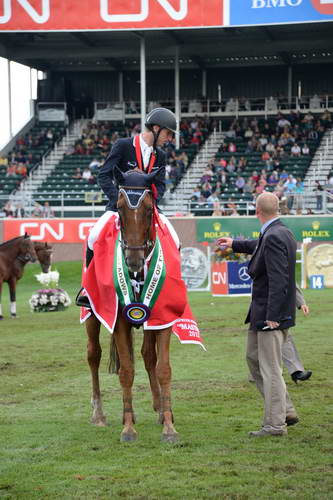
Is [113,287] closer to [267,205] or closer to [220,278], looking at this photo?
[267,205]

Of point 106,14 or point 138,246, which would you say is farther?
point 106,14

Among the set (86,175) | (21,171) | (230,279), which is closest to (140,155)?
(230,279)

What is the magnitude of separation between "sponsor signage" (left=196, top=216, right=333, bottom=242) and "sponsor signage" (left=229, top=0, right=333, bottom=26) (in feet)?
33.2

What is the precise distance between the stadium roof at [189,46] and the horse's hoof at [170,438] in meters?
32.7

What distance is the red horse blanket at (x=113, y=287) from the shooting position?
735 centimetres

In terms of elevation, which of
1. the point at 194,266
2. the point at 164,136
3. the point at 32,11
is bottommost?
the point at 194,266

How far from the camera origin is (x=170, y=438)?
7.09 m

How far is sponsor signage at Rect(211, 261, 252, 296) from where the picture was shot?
23.6m

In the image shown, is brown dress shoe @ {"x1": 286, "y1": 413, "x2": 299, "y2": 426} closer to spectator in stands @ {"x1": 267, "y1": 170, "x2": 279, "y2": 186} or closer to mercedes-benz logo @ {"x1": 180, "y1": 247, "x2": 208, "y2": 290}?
mercedes-benz logo @ {"x1": 180, "y1": 247, "x2": 208, "y2": 290}

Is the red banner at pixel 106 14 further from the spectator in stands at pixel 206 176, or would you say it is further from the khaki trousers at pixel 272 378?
the khaki trousers at pixel 272 378

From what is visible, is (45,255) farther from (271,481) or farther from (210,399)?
(271,481)

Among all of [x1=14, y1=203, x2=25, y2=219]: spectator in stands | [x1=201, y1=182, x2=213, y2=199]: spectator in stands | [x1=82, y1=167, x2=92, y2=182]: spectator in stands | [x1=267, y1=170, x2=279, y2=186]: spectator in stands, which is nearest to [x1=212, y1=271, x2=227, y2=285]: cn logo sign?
[x1=201, y1=182, x2=213, y2=199]: spectator in stands

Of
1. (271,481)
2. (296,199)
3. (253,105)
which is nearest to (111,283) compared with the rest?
(271,481)

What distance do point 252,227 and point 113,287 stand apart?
2244 cm
